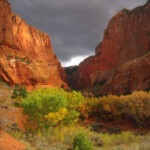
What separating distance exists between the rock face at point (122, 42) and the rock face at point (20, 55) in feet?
83.1

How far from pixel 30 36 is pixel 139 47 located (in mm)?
37391

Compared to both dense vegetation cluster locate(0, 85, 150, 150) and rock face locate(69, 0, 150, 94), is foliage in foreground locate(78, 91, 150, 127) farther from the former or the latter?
rock face locate(69, 0, 150, 94)

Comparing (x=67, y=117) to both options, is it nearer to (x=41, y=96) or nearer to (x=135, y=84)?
(x=41, y=96)

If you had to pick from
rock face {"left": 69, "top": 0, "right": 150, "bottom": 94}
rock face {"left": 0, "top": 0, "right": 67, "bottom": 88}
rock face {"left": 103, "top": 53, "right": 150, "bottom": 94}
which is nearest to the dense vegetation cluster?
rock face {"left": 0, "top": 0, "right": 67, "bottom": 88}

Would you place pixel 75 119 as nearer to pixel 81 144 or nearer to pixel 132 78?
pixel 81 144

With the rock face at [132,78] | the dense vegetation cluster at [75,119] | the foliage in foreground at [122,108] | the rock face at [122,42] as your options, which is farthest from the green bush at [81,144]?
the rock face at [122,42]

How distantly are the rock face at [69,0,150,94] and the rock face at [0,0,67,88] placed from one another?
25.3m

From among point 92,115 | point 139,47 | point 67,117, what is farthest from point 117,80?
point 67,117

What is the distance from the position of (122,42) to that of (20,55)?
39994 millimetres

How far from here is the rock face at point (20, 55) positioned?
36719 millimetres

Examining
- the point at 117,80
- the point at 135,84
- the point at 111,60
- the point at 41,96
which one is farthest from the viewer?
the point at 111,60

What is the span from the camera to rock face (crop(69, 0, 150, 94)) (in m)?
53.3

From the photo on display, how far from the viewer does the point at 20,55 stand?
141 ft

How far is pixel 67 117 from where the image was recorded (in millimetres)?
14727
